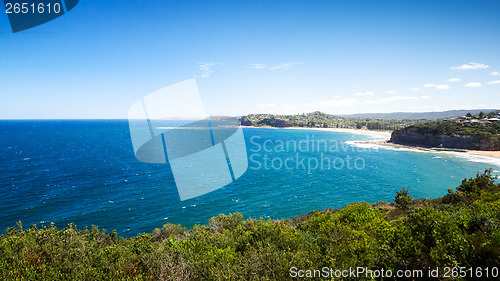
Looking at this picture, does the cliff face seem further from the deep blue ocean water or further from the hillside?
the deep blue ocean water

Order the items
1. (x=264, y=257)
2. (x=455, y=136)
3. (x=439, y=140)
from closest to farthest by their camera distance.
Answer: (x=264, y=257), (x=455, y=136), (x=439, y=140)

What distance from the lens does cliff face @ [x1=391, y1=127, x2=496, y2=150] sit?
87.5 m

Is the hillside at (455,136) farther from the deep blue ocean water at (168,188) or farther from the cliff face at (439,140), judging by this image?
the deep blue ocean water at (168,188)

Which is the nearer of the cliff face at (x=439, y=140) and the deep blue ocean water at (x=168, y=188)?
the deep blue ocean water at (x=168, y=188)

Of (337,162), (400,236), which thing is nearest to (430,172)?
(337,162)

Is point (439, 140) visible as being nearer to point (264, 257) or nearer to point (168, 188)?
point (168, 188)

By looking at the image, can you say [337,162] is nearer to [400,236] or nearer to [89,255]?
[400,236]

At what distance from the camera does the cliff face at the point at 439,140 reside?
87.5m

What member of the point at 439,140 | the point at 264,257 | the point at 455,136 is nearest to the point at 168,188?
the point at 264,257

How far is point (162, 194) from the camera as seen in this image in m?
40.1

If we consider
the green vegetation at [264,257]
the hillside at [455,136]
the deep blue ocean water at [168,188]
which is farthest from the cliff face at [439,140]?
the green vegetation at [264,257]

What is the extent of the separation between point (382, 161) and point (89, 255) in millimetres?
77599

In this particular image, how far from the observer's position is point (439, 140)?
97.8 meters

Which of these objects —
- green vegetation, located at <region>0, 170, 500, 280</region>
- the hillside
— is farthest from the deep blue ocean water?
the hillside
